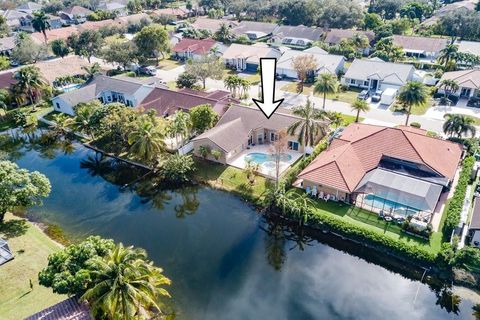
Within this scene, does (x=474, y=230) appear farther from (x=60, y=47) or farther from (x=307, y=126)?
(x=60, y=47)

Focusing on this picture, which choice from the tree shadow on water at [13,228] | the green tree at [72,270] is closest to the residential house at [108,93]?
the tree shadow on water at [13,228]

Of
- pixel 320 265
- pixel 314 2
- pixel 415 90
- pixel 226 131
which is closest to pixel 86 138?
pixel 226 131

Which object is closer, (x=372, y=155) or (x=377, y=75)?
(x=372, y=155)

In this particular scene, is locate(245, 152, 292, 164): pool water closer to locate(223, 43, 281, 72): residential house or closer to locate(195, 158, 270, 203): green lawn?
locate(195, 158, 270, 203): green lawn

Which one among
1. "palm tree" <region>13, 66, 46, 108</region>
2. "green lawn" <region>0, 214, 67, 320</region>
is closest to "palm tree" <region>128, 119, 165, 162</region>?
"green lawn" <region>0, 214, 67, 320</region>

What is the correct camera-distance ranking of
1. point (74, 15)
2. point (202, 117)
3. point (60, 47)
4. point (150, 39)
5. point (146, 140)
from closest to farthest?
point (146, 140), point (202, 117), point (150, 39), point (60, 47), point (74, 15)

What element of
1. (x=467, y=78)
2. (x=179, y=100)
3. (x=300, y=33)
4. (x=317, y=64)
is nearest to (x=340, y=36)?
(x=300, y=33)

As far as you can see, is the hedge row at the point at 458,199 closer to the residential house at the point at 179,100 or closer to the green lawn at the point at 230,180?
the green lawn at the point at 230,180
